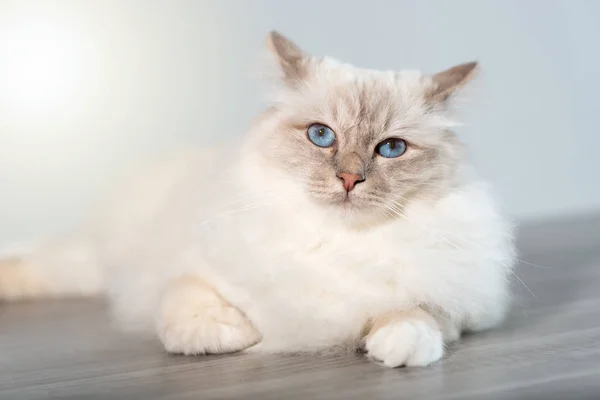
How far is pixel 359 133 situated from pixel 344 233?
0.82ft

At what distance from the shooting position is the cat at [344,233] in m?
2.03

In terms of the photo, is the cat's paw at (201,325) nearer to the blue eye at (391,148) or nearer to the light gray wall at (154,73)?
the blue eye at (391,148)

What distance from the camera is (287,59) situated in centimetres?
218

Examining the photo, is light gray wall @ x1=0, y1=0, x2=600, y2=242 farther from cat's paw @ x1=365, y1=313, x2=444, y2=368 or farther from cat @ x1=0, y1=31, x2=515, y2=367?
cat's paw @ x1=365, y1=313, x2=444, y2=368

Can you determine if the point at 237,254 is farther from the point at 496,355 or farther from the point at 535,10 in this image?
the point at 535,10

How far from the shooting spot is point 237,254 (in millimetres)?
2131

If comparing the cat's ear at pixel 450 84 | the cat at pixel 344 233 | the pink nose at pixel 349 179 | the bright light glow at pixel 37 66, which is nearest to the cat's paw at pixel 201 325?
the cat at pixel 344 233

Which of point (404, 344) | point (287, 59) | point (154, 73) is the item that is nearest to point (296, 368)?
point (404, 344)

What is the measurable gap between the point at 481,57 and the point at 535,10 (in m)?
0.41

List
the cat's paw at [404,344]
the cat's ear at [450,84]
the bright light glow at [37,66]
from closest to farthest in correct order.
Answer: the cat's paw at [404,344]
the cat's ear at [450,84]
the bright light glow at [37,66]


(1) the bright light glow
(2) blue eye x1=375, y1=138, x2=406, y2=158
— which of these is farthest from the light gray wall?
(2) blue eye x1=375, y1=138, x2=406, y2=158

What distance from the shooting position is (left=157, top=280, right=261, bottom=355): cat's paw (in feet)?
6.70

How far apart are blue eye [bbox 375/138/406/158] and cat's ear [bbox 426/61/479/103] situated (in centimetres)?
16

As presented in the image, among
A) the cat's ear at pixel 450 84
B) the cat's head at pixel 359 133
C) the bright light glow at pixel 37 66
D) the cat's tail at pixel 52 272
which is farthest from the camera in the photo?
the bright light glow at pixel 37 66
